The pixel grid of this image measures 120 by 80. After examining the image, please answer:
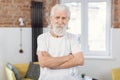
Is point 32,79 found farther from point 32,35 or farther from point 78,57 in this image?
point 78,57

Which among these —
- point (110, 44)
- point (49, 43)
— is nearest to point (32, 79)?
point (110, 44)

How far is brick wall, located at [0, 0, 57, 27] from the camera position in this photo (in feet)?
16.1

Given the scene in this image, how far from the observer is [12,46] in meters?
4.96

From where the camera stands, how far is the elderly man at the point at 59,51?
160 cm

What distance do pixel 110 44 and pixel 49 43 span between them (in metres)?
3.47

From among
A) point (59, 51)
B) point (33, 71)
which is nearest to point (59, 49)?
point (59, 51)

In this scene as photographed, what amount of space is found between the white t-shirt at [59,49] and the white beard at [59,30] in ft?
0.10

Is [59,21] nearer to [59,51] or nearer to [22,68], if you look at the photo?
[59,51]

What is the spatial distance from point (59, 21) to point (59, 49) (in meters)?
0.19

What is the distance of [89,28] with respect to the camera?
508 cm

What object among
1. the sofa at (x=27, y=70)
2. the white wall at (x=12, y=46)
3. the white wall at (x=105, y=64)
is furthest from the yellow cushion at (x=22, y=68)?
the white wall at (x=105, y=64)

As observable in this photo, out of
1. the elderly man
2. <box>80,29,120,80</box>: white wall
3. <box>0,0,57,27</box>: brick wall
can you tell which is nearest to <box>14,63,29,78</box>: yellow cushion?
<box>0,0,57,27</box>: brick wall

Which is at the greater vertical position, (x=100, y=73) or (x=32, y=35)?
(x=32, y=35)

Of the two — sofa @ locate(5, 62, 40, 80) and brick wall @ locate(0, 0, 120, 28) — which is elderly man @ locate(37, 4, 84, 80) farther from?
brick wall @ locate(0, 0, 120, 28)
